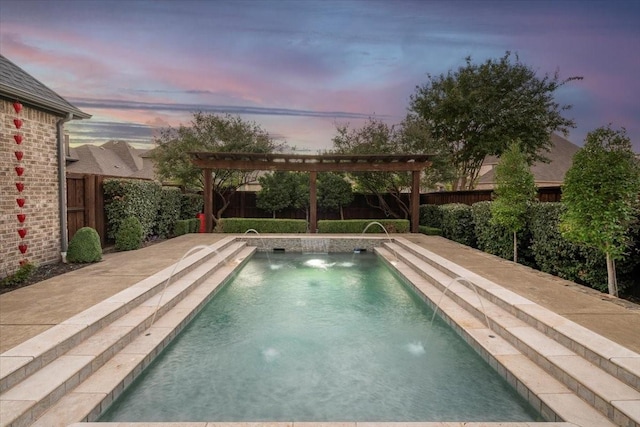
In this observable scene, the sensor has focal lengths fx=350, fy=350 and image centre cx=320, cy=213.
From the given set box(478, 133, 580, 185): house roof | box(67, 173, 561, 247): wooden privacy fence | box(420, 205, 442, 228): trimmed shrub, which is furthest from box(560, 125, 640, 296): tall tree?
box(478, 133, 580, 185): house roof

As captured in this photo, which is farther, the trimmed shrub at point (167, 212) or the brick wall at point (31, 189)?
the trimmed shrub at point (167, 212)

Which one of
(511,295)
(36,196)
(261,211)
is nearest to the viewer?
(511,295)

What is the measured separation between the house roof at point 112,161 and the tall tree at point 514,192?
22478mm

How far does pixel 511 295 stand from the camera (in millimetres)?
5414

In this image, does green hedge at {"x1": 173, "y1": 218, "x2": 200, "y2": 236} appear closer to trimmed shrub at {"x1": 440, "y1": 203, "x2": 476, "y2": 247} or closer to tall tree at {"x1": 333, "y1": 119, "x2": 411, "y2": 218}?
tall tree at {"x1": 333, "y1": 119, "x2": 411, "y2": 218}

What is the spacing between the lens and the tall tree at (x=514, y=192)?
861cm

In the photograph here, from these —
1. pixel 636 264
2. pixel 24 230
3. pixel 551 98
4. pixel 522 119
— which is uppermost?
pixel 551 98

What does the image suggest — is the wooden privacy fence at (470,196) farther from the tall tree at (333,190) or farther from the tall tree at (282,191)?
the tall tree at (282,191)

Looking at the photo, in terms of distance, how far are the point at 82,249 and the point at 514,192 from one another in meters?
10.4

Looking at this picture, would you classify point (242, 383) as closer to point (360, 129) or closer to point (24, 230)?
point (24, 230)

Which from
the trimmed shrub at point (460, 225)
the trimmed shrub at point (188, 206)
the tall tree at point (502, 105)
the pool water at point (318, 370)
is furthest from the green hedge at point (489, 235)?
the trimmed shrub at point (188, 206)

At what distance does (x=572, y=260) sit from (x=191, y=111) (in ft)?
57.9

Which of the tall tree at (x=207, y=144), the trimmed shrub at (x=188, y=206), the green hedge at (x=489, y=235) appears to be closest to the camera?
the green hedge at (x=489, y=235)

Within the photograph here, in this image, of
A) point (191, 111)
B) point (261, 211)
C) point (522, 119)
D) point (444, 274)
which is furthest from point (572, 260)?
point (191, 111)
